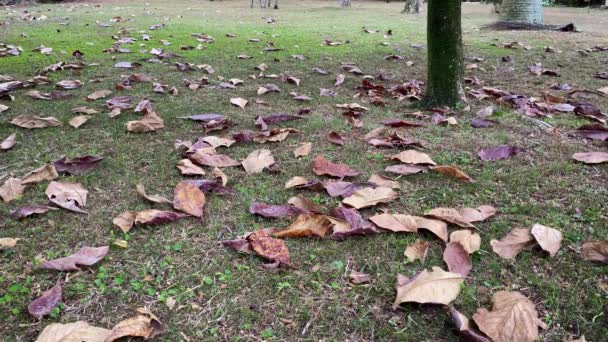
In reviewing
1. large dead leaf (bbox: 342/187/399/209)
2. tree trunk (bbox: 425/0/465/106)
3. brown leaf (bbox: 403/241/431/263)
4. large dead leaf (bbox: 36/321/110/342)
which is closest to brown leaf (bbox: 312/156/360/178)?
large dead leaf (bbox: 342/187/399/209)

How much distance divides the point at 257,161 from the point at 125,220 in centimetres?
69

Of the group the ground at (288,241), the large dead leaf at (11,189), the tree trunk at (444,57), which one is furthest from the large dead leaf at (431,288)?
the tree trunk at (444,57)

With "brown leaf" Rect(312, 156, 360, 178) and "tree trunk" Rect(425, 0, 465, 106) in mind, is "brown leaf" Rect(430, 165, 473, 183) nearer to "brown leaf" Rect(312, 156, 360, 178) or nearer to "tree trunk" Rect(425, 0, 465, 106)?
"brown leaf" Rect(312, 156, 360, 178)

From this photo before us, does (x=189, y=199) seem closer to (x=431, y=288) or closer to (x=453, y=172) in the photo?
(x=431, y=288)

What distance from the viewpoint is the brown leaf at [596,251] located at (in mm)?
1563

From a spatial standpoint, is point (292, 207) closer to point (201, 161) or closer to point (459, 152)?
point (201, 161)

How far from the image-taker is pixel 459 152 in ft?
7.93

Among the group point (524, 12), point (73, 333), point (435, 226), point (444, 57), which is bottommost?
point (73, 333)

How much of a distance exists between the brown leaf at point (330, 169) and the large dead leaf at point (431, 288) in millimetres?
765

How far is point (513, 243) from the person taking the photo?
165 cm

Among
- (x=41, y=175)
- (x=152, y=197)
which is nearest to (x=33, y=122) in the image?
(x=41, y=175)

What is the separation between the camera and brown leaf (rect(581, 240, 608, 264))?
61.5 inches

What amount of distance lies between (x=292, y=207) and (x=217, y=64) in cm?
292

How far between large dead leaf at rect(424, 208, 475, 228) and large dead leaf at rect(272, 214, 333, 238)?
0.38m
